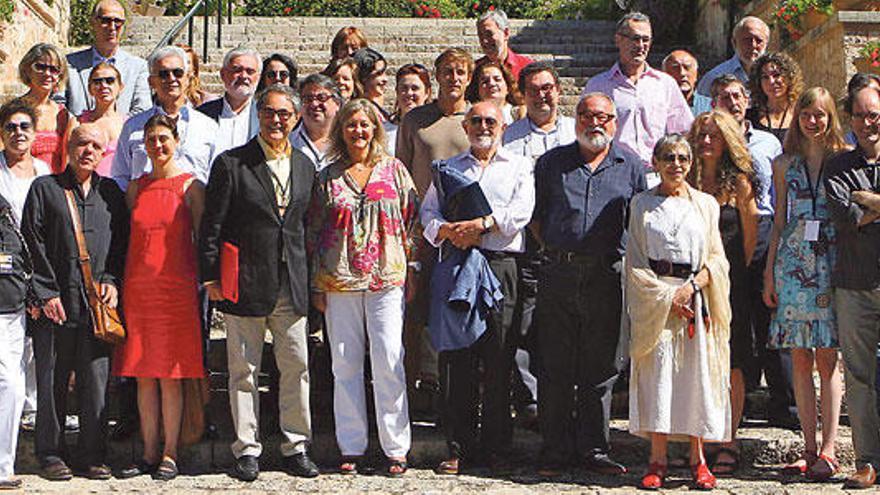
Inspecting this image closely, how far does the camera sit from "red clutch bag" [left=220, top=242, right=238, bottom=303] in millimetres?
6387

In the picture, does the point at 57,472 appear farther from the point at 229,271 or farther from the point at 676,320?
the point at 676,320

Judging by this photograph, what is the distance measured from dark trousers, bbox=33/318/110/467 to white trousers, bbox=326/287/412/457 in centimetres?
115

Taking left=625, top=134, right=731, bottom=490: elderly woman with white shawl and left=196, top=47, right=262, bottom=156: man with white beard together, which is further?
left=196, top=47, right=262, bottom=156: man with white beard

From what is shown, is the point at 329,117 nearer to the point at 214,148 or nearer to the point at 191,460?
the point at 214,148

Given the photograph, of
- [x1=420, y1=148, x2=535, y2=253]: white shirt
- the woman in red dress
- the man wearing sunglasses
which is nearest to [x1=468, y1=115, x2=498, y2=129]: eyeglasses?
[x1=420, y1=148, x2=535, y2=253]: white shirt

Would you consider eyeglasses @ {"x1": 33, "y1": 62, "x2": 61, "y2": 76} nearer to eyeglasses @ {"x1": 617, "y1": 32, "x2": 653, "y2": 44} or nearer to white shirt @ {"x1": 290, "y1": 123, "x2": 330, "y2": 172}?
white shirt @ {"x1": 290, "y1": 123, "x2": 330, "y2": 172}

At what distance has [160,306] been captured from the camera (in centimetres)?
654

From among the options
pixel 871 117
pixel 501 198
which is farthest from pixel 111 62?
pixel 871 117

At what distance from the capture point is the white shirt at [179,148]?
275 inches

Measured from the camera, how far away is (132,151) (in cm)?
704

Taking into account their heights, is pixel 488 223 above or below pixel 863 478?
above

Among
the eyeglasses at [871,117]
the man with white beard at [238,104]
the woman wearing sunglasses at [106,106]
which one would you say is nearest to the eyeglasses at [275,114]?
the man with white beard at [238,104]

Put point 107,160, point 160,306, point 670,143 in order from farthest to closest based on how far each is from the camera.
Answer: point 107,160 < point 160,306 < point 670,143

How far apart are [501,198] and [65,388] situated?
2.34 meters
